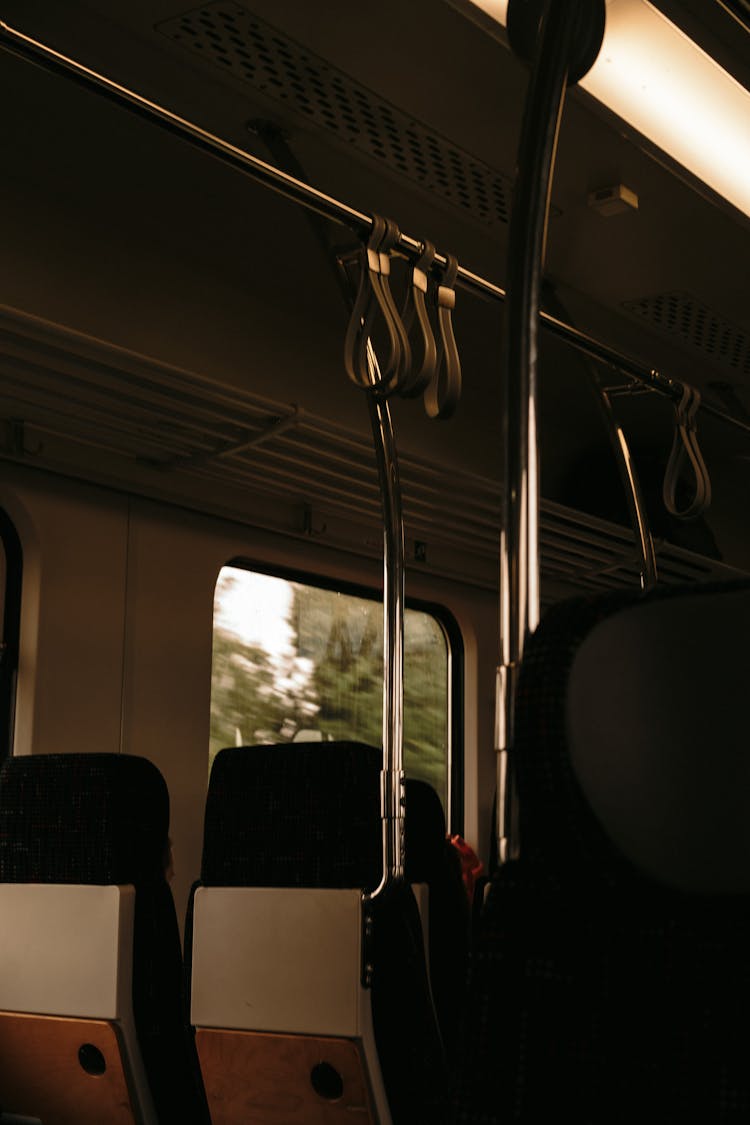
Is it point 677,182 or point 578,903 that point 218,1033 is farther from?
point 677,182

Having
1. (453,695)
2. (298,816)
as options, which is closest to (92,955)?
(298,816)

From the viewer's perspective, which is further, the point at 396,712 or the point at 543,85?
the point at 396,712

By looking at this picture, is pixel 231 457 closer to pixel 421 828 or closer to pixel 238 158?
pixel 421 828

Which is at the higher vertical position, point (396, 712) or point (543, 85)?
point (543, 85)

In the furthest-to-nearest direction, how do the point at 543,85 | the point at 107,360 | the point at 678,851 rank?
1. the point at 107,360
2. the point at 543,85
3. the point at 678,851

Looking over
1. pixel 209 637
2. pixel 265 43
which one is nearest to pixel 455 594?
pixel 209 637

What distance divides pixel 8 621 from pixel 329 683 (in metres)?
1.53

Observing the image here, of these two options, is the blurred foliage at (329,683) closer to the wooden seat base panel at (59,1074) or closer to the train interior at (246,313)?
the train interior at (246,313)

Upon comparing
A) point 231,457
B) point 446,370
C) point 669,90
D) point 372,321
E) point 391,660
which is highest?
point 669,90

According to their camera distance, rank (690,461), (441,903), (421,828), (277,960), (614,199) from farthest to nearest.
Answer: (614,199) < (690,461) < (441,903) < (421,828) < (277,960)

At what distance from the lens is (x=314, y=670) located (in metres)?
5.20

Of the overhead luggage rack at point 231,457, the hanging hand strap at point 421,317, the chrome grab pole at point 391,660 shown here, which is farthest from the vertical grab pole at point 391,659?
the overhead luggage rack at point 231,457

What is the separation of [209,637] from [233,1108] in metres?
2.14

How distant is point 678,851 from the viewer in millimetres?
873
